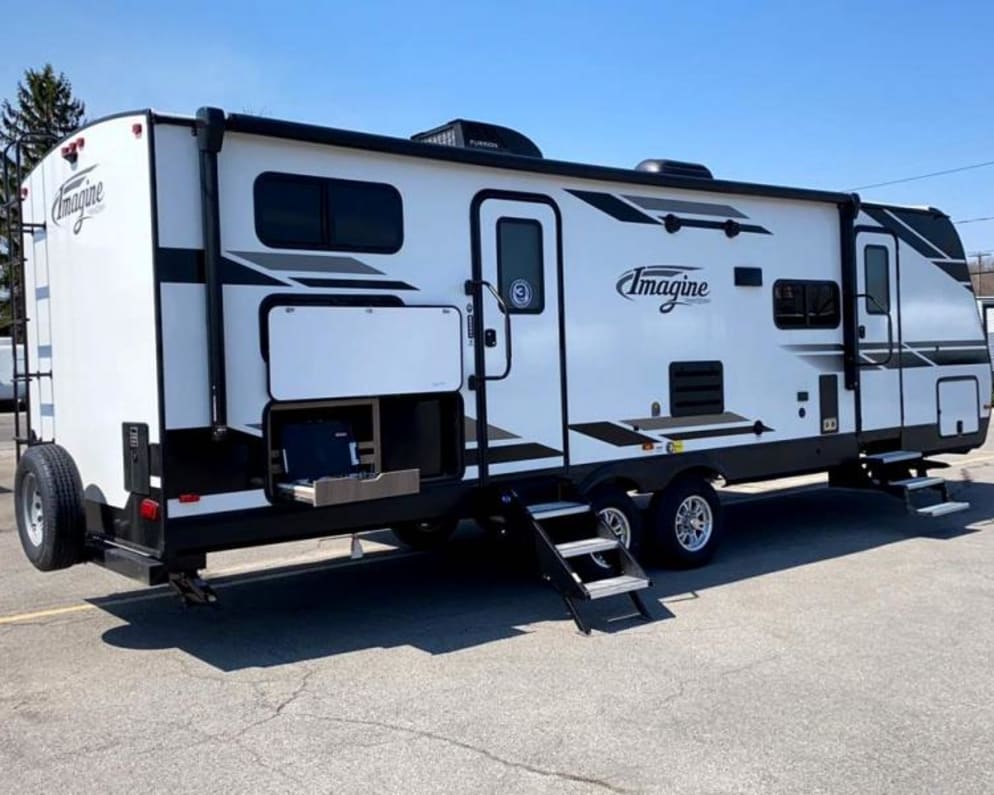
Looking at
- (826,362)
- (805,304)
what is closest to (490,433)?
(805,304)

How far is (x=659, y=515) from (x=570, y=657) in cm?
240

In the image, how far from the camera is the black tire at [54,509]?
6230 mm

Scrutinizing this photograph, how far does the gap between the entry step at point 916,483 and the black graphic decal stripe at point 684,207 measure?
307cm

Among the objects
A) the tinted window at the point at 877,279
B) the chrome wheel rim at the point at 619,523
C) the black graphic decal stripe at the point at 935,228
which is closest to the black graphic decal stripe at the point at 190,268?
the chrome wheel rim at the point at 619,523

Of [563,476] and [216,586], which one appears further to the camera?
[216,586]

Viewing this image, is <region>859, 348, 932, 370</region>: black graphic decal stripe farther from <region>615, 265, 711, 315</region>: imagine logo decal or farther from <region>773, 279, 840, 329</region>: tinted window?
<region>615, 265, 711, 315</region>: imagine logo decal

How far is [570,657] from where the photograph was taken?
5934 millimetres

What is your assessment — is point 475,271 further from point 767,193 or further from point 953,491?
point 953,491

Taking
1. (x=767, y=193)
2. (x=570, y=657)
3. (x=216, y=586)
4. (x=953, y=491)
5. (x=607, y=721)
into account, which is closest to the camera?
(x=607, y=721)

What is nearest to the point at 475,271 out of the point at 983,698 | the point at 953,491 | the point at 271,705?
the point at 271,705

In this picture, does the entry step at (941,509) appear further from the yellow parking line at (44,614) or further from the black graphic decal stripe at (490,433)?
the yellow parking line at (44,614)

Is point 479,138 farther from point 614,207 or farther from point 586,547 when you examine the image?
point 586,547

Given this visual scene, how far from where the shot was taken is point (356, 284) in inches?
254

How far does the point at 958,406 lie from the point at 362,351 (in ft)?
23.8
